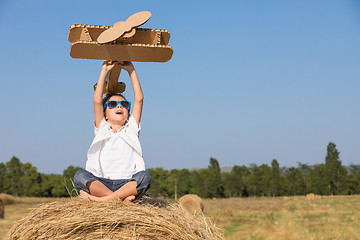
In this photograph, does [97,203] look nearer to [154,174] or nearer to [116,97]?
[116,97]

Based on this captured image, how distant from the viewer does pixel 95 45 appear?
386cm

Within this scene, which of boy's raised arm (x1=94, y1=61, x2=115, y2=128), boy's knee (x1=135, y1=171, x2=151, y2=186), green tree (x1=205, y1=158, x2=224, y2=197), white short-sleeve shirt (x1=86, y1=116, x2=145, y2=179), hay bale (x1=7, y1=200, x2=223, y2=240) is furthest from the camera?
green tree (x1=205, y1=158, x2=224, y2=197)

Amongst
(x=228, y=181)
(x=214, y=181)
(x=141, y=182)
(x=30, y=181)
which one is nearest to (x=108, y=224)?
(x=141, y=182)

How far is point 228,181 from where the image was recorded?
5206 centimetres

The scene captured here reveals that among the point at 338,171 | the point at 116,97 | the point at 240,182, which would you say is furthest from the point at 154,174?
the point at 116,97

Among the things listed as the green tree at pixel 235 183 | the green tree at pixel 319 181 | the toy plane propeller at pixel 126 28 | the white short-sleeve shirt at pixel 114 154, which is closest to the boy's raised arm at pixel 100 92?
the white short-sleeve shirt at pixel 114 154

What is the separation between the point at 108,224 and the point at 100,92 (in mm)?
1671

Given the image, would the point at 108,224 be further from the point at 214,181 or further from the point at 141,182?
the point at 214,181

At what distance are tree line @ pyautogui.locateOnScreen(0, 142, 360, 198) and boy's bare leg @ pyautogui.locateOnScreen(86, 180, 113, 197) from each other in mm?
45358

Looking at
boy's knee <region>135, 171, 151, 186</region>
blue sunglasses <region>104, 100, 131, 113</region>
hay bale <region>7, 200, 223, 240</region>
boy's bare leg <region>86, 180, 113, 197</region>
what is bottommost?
hay bale <region>7, 200, 223, 240</region>

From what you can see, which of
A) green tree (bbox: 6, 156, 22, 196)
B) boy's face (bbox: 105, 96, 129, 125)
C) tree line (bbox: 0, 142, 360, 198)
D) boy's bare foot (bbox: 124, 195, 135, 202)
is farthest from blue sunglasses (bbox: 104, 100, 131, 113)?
green tree (bbox: 6, 156, 22, 196)

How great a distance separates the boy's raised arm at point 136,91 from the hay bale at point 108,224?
131 cm

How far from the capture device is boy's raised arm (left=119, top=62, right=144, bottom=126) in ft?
14.4

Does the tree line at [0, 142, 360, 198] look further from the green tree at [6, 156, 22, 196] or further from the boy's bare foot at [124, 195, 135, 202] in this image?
the boy's bare foot at [124, 195, 135, 202]
